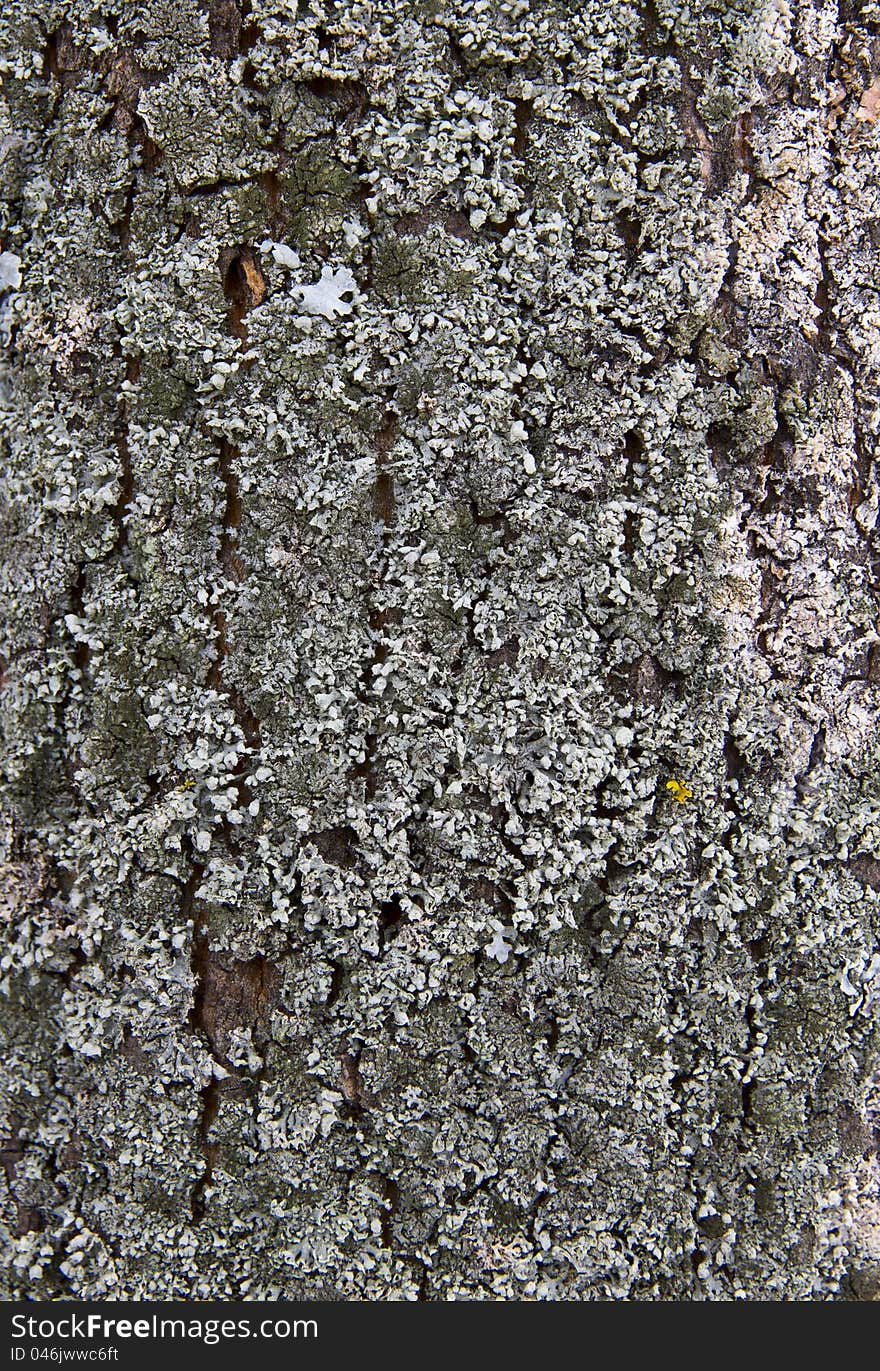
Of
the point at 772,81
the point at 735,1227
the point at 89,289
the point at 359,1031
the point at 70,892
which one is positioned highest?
the point at 772,81

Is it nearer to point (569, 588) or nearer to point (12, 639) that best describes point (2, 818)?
point (12, 639)

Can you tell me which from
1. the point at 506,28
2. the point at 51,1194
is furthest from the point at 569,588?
the point at 51,1194

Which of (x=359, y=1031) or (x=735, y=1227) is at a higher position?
(x=359, y=1031)

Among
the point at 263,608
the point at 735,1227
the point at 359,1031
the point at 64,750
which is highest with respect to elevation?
the point at 263,608

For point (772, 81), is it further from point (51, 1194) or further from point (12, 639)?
point (51, 1194)

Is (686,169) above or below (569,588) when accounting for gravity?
above

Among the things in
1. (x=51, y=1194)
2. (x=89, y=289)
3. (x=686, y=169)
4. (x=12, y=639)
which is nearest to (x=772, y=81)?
(x=686, y=169)
